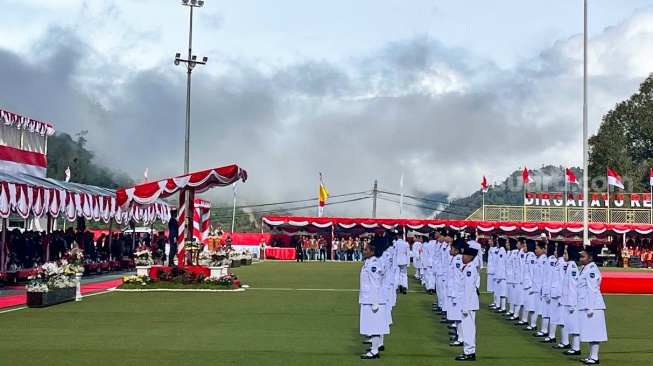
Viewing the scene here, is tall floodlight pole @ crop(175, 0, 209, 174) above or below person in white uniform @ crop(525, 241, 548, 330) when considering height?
above

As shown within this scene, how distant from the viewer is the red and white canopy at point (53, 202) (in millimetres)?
23828

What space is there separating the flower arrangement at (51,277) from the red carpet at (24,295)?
0.66 meters

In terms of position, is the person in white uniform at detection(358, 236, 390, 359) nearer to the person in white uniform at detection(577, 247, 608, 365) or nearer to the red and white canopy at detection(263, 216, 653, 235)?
the person in white uniform at detection(577, 247, 608, 365)

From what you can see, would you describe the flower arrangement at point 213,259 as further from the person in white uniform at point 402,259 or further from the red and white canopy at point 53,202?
the person in white uniform at point 402,259

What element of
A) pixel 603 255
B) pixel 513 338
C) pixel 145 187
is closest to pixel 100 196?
pixel 145 187

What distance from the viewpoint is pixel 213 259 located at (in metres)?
29.8

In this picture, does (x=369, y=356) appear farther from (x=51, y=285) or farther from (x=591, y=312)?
(x=51, y=285)

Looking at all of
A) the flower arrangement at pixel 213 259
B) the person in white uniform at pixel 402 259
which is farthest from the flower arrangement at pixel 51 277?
the person in white uniform at pixel 402 259

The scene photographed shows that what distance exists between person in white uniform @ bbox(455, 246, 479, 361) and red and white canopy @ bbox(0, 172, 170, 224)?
583 inches

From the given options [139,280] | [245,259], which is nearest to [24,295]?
[139,280]

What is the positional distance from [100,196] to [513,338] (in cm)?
2052

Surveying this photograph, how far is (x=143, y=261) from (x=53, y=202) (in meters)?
3.36

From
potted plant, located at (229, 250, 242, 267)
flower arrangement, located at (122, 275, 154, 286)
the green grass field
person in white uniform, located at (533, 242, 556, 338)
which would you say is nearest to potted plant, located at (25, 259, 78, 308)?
the green grass field

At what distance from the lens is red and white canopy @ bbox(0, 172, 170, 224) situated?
2383cm
